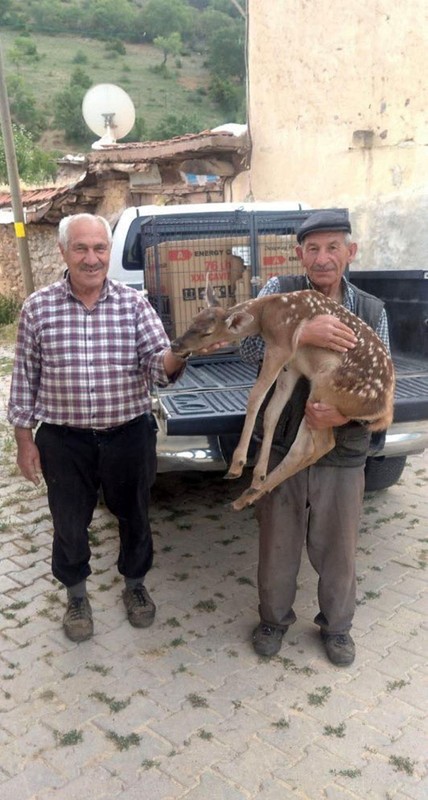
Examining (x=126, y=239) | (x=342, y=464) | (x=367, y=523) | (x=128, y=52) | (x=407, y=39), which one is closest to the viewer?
(x=342, y=464)

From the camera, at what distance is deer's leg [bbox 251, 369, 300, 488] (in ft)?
8.89

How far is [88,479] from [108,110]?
11.0 metres

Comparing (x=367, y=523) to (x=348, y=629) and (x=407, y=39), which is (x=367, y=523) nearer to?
(x=348, y=629)

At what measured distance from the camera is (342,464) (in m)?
2.83

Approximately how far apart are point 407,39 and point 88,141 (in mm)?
47182

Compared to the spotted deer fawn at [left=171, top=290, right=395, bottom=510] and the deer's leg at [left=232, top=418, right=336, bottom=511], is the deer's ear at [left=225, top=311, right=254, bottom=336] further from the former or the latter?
the deer's leg at [left=232, top=418, right=336, bottom=511]

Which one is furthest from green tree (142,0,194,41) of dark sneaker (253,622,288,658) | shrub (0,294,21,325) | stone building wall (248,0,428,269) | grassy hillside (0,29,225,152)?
dark sneaker (253,622,288,658)

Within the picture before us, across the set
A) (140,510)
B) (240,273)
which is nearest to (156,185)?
(240,273)

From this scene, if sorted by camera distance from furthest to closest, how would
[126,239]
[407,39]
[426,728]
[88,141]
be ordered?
[88,141], [407,39], [126,239], [426,728]

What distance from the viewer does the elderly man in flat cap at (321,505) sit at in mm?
2771

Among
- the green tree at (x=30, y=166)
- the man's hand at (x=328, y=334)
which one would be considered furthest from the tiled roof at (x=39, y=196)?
the green tree at (x=30, y=166)

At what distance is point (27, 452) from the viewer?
2.99 metres

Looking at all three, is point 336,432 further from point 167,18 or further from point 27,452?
point 167,18

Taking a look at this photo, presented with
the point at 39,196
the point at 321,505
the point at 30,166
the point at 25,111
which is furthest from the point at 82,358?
the point at 25,111
